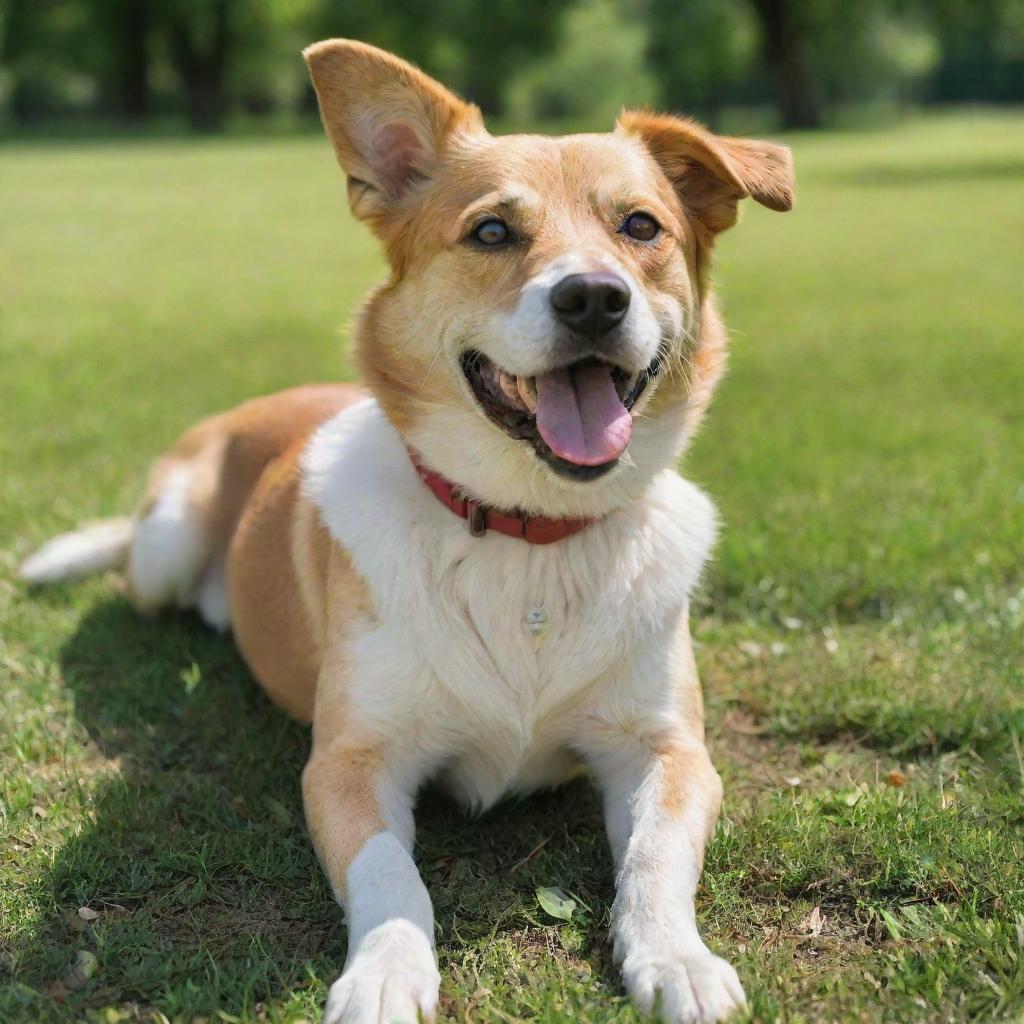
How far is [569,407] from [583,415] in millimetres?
45

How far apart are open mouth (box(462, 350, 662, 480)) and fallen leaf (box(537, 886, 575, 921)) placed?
42.5 inches

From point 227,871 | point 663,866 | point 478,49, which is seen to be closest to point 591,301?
point 663,866

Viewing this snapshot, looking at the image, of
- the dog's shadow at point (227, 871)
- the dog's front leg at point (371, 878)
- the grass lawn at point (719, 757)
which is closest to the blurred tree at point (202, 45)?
the grass lawn at point (719, 757)

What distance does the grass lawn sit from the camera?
2.74 meters

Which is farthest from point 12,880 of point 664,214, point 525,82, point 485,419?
point 525,82

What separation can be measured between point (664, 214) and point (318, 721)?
1.81 m

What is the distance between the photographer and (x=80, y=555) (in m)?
5.12

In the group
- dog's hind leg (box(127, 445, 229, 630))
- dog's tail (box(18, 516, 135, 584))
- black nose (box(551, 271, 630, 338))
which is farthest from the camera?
dog's tail (box(18, 516, 135, 584))

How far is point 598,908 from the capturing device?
3.02 m

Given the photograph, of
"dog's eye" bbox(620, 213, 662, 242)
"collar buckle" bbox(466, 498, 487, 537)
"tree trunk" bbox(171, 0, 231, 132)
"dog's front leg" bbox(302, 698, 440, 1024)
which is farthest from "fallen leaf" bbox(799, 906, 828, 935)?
"tree trunk" bbox(171, 0, 231, 132)

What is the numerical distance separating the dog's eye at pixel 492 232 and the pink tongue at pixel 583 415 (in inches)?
18.4

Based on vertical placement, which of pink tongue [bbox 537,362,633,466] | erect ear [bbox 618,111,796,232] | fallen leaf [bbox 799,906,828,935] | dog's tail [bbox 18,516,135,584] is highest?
erect ear [bbox 618,111,796,232]

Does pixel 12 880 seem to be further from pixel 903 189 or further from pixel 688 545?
pixel 903 189

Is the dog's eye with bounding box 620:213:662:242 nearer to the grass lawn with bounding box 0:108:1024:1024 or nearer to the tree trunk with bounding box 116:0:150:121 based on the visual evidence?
the grass lawn with bounding box 0:108:1024:1024
